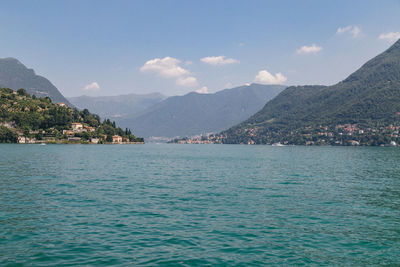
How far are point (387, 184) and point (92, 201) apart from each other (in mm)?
40000

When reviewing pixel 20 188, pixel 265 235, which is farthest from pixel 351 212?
pixel 20 188

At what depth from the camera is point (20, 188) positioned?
33.8 meters

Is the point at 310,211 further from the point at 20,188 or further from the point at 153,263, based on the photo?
the point at 20,188

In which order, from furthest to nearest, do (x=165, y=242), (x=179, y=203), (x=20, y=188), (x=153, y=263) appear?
(x=20, y=188) → (x=179, y=203) → (x=165, y=242) → (x=153, y=263)

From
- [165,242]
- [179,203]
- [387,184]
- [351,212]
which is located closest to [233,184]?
[179,203]

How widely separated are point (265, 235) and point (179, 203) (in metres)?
11.1

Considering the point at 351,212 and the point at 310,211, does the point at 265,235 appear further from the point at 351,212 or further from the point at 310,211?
the point at 351,212

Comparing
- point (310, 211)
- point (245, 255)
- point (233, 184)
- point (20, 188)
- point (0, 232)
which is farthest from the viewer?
point (233, 184)

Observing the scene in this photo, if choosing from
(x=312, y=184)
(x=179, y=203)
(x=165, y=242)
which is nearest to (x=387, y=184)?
(x=312, y=184)

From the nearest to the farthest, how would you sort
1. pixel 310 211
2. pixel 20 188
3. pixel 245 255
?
1. pixel 245 255
2. pixel 310 211
3. pixel 20 188

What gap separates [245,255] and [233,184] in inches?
1027

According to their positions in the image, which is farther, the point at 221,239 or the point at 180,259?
the point at 221,239

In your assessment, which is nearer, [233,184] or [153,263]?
[153,263]

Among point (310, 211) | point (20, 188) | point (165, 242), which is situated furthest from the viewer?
point (20, 188)
